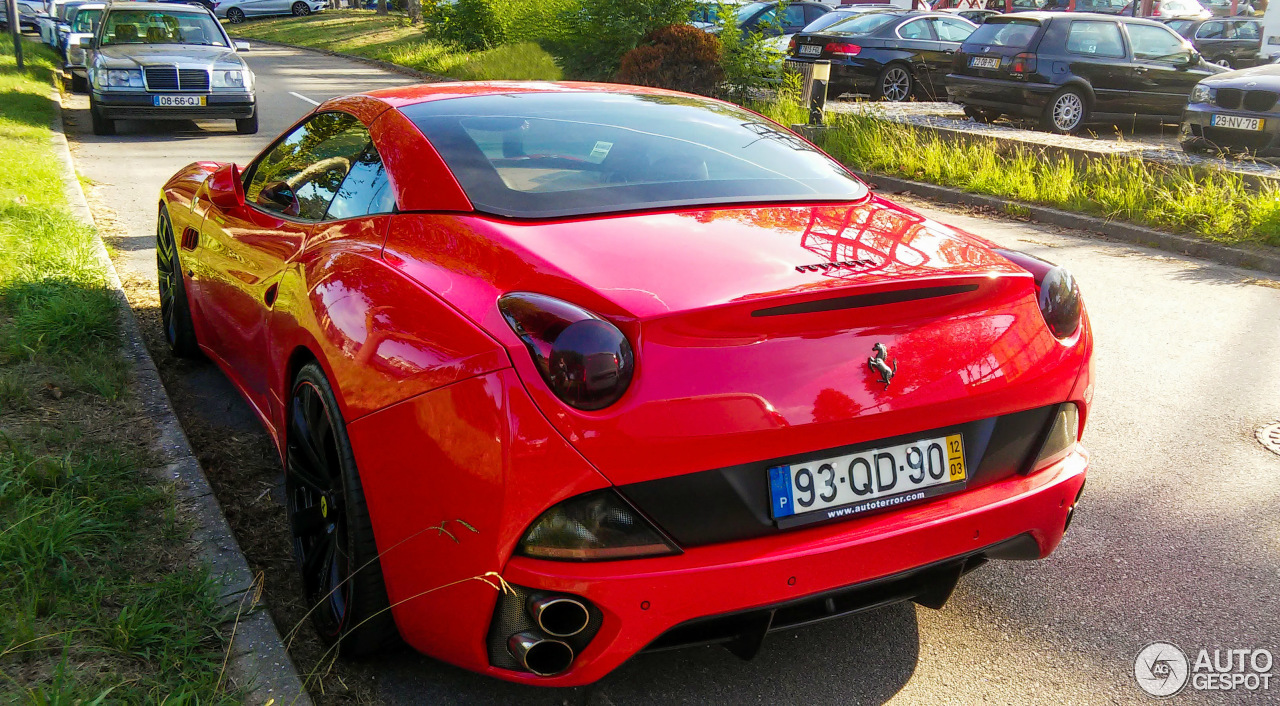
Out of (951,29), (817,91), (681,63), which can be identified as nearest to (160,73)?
(681,63)

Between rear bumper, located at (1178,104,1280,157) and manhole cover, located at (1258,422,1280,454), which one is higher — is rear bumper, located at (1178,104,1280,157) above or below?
above

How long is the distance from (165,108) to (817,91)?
8227 millimetres

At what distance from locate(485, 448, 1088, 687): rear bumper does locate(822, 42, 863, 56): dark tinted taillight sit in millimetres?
15386

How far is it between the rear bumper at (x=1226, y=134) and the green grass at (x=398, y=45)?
6837 mm

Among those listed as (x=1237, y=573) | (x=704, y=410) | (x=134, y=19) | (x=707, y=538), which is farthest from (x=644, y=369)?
(x=134, y=19)

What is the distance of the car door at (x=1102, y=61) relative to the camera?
45.1ft

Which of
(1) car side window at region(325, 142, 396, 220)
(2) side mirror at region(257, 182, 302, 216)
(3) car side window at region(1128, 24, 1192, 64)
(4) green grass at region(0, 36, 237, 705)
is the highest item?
(3) car side window at region(1128, 24, 1192, 64)

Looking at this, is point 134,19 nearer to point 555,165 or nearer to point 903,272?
point 555,165

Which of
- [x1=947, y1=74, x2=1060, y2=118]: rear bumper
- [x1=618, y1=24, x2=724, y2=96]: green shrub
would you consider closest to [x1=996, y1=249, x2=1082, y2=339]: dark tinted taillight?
[x1=947, y1=74, x2=1060, y2=118]: rear bumper

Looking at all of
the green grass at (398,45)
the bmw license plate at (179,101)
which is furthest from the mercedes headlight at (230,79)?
the green grass at (398,45)

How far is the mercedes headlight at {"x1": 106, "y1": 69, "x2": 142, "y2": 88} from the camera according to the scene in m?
13.2

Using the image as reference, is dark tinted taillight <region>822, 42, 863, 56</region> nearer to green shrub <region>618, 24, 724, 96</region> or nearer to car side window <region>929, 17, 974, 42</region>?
car side window <region>929, 17, 974, 42</region>

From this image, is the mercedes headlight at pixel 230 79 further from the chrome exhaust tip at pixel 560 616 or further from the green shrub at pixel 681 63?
the chrome exhaust tip at pixel 560 616

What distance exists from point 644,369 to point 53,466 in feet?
7.63
